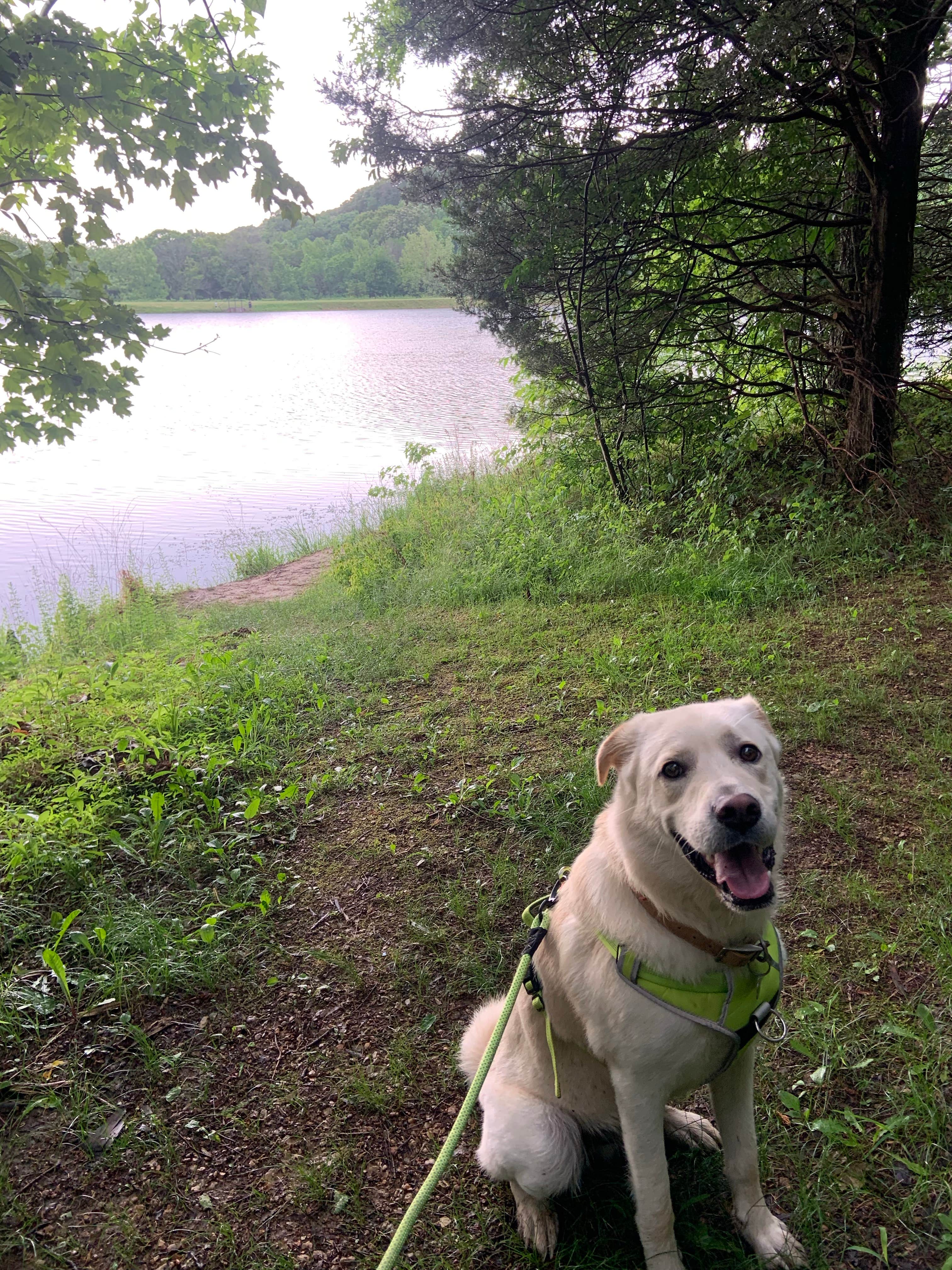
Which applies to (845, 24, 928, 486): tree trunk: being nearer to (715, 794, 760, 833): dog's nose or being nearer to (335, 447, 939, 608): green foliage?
(335, 447, 939, 608): green foliage

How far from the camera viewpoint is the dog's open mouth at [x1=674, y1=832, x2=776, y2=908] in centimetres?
167

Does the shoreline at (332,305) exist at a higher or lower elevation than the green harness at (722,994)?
higher

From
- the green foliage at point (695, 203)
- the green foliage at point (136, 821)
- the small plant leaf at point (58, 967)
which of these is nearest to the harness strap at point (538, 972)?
the green foliage at point (136, 821)

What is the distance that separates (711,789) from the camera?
5.53 feet

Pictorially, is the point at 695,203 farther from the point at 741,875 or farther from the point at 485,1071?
the point at 485,1071

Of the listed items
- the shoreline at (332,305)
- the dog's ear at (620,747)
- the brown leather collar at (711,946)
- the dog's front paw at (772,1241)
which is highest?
the shoreline at (332,305)

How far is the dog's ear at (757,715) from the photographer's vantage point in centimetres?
193

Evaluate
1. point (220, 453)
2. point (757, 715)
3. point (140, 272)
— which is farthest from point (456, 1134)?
point (140, 272)

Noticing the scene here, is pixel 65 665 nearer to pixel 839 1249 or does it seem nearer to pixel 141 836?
pixel 141 836

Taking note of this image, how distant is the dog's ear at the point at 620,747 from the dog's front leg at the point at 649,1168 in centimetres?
76

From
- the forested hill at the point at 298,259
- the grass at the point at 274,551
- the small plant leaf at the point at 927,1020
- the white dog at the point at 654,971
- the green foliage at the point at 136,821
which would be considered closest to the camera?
the white dog at the point at 654,971

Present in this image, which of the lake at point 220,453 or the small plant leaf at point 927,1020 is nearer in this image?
the small plant leaf at point 927,1020

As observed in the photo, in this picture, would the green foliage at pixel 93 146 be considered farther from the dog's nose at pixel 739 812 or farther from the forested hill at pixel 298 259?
the forested hill at pixel 298 259

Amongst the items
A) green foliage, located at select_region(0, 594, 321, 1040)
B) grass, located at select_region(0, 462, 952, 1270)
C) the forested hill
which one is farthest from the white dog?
the forested hill
